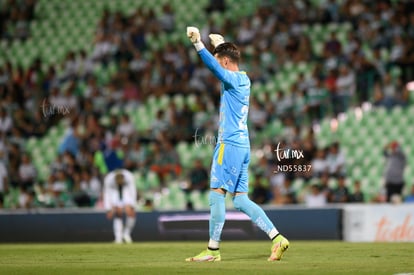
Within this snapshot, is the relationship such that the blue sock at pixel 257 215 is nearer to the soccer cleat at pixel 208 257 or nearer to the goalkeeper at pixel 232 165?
the goalkeeper at pixel 232 165

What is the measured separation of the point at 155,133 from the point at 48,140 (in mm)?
3148

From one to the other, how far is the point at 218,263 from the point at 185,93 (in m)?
12.9

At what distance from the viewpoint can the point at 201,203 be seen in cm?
2052

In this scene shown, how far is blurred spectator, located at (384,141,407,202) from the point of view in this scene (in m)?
19.2

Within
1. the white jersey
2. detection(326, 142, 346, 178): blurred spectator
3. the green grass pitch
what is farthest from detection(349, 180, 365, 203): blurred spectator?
the green grass pitch

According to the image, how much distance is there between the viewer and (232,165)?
10.7 meters

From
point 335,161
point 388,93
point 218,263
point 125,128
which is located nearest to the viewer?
point 218,263

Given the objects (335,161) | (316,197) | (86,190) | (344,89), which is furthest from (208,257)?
(344,89)

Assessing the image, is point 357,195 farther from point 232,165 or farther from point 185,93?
point 232,165

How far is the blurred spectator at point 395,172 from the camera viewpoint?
755 inches

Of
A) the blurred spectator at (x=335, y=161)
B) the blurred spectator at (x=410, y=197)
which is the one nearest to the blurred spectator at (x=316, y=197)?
the blurred spectator at (x=335, y=161)

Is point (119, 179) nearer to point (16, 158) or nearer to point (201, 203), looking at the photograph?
point (201, 203)

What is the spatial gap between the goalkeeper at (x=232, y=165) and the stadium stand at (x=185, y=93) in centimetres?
873

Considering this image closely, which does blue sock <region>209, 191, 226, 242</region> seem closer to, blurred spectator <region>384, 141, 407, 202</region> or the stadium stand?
the stadium stand
